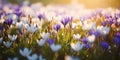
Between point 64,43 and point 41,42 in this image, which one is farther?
point 64,43

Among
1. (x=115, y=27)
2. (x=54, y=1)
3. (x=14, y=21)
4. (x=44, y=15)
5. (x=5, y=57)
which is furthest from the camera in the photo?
(x=54, y=1)

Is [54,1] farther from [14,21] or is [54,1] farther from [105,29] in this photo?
[105,29]

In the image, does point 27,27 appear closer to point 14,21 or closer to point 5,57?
point 5,57

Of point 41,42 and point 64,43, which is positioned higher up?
point 41,42

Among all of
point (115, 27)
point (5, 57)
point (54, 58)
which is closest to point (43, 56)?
point (54, 58)

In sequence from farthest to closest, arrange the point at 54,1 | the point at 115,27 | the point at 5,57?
1. the point at 54,1
2. the point at 115,27
3. the point at 5,57

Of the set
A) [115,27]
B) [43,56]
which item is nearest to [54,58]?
[43,56]

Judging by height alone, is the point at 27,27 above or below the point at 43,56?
above

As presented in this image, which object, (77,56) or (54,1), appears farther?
(54,1)

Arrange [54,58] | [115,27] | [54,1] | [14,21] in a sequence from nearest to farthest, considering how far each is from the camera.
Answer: [54,58]
[115,27]
[14,21]
[54,1]
